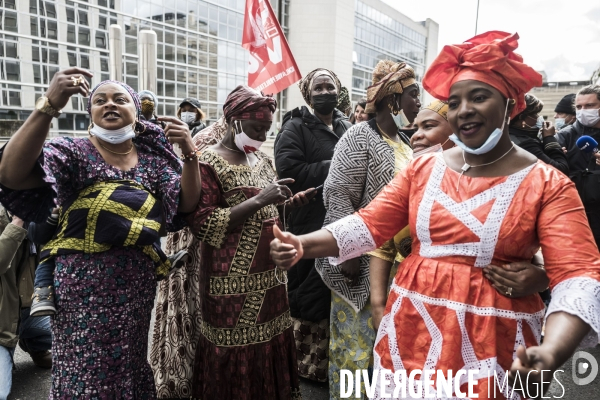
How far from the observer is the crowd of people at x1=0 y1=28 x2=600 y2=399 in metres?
1.52

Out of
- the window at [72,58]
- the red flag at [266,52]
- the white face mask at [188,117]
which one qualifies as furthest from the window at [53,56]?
the red flag at [266,52]

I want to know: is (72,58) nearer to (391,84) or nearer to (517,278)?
(391,84)

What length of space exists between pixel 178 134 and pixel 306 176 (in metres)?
1.41

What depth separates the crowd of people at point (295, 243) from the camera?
1.52 meters

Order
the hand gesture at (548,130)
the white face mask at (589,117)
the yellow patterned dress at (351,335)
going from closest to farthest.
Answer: the yellow patterned dress at (351,335) → the hand gesture at (548,130) → the white face mask at (589,117)

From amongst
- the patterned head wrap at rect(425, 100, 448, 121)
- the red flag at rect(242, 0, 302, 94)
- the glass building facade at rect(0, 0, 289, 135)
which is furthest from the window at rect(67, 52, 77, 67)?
the patterned head wrap at rect(425, 100, 448, 121)

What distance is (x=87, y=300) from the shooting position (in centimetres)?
212

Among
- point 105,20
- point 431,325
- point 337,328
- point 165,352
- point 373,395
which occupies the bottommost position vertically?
point 165,352

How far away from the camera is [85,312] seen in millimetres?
2117

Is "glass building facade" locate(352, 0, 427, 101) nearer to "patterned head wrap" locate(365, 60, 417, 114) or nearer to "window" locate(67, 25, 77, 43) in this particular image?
"window" locate(67, 25, 77, 43)

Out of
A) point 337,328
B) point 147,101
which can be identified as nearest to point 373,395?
point 337,328

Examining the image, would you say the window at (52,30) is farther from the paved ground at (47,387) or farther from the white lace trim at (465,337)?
the white lace trim at (465,337)

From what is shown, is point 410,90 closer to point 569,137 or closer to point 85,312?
point 85,312

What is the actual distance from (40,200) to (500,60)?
6.68 feet
